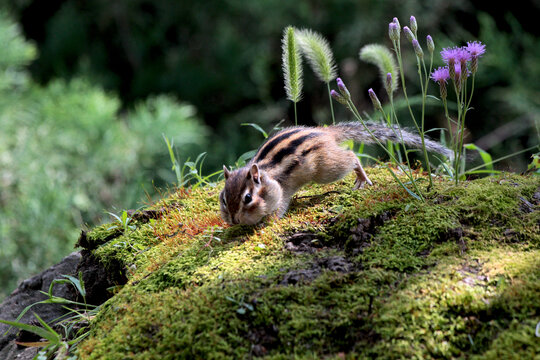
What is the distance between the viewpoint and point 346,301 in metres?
2.10

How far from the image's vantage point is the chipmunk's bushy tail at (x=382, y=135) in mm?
3418

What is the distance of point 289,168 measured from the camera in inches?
131

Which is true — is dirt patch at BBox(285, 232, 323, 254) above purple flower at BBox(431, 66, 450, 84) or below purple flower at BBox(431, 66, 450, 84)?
below

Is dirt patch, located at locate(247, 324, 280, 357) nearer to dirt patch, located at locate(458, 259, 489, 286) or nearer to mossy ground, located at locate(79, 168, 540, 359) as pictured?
mossy ground, located at locate(79, 168, 540, 359)

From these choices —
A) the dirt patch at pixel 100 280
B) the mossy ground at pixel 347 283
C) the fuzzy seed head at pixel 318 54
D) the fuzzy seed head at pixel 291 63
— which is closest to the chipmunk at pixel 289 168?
the mossy ground at pixel 347 283

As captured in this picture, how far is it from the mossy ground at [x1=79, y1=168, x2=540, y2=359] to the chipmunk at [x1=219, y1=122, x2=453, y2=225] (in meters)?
0.14

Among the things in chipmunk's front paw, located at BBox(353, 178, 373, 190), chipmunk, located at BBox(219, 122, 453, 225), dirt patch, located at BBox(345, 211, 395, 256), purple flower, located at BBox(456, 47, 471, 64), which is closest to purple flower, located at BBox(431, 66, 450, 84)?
purple flower, located at BBox(456, 47, 471, 64)

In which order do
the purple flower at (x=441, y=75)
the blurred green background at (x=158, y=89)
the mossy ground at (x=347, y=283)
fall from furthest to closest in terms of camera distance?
the blurred green background at (x=158, y=89), the purple flower at (x=441, y=75), the mossy ground at (x=347, y=283)

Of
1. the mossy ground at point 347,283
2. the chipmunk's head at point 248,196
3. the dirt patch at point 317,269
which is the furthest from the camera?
the chipmunk's head at point 248,196

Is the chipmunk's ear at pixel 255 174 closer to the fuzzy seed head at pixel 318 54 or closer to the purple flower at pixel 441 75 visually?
the fuzzy seed head at pixel 318 54

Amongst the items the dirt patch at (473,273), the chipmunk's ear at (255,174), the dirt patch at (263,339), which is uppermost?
the chipmunk's ear at (255,174)

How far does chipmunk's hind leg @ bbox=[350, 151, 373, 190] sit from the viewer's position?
331cm

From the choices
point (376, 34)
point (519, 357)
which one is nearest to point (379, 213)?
A: point (519, 357)

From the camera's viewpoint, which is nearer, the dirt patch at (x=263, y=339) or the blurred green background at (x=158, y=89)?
the dirt patch at (x=263, y=339)
